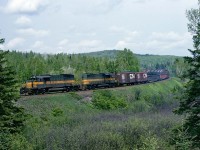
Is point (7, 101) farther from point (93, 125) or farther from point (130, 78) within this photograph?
point (130, 78)

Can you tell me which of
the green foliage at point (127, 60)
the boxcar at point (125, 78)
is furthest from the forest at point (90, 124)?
the green foliage at point (127, 60)

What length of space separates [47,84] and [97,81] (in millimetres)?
16182

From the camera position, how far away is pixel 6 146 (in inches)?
806

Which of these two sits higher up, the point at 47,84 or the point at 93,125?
the point at 47,84

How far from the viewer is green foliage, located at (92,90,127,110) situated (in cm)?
5921

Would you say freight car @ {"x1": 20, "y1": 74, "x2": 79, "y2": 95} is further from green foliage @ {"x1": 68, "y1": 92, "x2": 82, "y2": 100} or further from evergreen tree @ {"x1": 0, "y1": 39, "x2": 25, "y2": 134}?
evergreen tree @ {"x1": 0, "y1": 39, "x2": 25, "y2": 134}

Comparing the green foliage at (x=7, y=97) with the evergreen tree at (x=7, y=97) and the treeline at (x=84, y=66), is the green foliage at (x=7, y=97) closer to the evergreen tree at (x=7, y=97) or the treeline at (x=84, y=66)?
the evergreen tree at (x=7, y=97)

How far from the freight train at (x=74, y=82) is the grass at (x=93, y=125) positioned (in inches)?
143

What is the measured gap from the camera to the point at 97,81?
236 feet

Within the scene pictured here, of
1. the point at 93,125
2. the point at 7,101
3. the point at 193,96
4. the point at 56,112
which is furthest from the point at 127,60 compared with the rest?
the point at 193,96

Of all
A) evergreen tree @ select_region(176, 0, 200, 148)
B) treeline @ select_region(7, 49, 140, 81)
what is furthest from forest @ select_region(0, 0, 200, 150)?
treeline @ select_region(7, 49, 140, 81)

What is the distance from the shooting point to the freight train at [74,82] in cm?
5631

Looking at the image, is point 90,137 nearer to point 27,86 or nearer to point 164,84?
point 27,86

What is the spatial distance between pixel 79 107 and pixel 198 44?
3971cm
